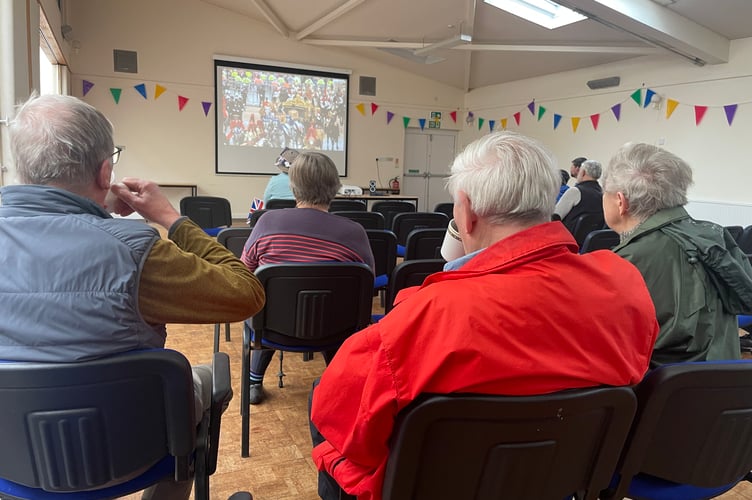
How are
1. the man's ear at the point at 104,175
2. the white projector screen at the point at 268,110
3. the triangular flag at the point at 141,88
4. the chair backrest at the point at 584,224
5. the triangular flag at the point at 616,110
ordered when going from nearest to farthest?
the man's ear at the point at 104,175, the chair backrest at the point at 584,224, the triangular flag at the point at 616,110, the triangular flag at the point at 141,88, the white projector screen at the point at 268,110

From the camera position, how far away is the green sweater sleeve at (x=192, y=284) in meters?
1.01

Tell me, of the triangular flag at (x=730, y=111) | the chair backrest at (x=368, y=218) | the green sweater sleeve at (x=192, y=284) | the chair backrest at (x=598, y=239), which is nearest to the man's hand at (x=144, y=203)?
the green sweater sleeve at (x=192, y=284)

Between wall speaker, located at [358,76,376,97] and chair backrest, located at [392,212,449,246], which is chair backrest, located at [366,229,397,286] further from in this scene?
wall speaker, located at [358,76,376,97]

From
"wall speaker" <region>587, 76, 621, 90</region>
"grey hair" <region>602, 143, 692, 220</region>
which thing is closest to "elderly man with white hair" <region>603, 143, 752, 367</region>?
"grey hair" <region>602, 143, 692, 220</region>

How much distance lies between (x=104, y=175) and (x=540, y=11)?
7.14m

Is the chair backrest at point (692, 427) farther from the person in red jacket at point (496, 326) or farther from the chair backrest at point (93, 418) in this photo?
the chair backrest at point (93, 418)

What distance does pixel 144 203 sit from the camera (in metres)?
1.26

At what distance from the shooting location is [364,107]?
987 cm

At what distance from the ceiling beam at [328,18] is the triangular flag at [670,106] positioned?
14.8 feet

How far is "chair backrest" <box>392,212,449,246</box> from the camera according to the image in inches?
159

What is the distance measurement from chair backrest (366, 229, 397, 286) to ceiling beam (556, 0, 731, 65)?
3669 mm

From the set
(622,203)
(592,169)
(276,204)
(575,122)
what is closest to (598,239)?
(622,203)

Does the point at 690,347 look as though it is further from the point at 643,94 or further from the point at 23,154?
the point at 643,94

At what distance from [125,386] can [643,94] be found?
322 inches
